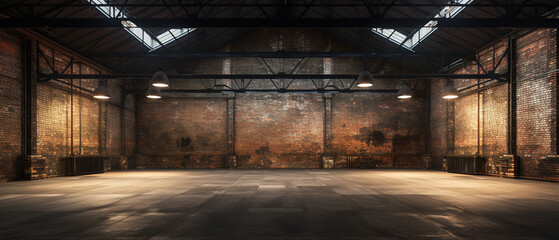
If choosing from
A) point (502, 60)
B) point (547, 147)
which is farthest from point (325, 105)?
point (547, 147)

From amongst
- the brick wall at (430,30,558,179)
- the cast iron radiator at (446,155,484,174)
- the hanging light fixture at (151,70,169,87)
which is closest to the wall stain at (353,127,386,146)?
the brick wall at (430,30,558,179)

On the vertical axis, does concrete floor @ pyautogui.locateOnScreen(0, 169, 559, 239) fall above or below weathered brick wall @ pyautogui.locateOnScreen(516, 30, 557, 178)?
below

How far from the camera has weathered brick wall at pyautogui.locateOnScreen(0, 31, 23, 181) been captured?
10602mm

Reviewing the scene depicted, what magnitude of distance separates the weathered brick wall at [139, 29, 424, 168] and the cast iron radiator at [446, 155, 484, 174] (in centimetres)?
367

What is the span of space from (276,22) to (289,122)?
11327 millimetres

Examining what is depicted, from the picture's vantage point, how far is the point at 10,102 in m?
10.9

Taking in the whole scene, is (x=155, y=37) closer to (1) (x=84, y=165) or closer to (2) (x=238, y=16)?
(2) (x=238, y=16)

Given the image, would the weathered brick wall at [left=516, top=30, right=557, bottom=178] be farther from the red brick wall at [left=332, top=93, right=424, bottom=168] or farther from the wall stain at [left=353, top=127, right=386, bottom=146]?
the wall stain at [left=353, top=127, right=386, bottom=146]

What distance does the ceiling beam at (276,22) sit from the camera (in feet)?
28.0

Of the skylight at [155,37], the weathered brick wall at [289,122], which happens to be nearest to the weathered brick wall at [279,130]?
the weathered brick wall at [289,122]

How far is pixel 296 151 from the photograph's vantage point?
19531 millimetres

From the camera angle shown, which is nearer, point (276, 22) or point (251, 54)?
point (276, 22)

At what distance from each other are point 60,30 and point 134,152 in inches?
368

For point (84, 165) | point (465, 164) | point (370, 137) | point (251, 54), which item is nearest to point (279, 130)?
point (370, 137)
